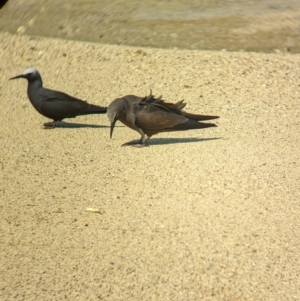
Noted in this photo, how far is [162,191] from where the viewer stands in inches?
232

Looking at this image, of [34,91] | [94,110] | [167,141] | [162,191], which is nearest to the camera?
[162,191]

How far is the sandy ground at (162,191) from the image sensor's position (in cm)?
463

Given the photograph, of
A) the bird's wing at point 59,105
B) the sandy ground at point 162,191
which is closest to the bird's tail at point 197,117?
the sandy ground at point 162,191

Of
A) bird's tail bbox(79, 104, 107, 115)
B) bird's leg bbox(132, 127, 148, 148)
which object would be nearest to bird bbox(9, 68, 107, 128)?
bird's tail bbox(79, 104, 107, 115)

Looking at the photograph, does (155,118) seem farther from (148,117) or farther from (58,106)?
(58,106)

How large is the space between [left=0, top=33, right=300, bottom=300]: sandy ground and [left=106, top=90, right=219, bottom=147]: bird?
19 centimetres

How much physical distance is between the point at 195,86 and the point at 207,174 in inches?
110

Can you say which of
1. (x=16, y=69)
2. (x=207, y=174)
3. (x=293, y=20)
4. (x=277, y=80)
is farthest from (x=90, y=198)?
(x=293, y=20)

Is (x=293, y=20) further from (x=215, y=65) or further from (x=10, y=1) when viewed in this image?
(x=10, y=1)

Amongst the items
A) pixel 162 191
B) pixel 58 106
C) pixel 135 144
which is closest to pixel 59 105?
pixel 58 106

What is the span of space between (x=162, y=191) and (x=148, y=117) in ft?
4.34

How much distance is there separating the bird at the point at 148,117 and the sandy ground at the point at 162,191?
186mm

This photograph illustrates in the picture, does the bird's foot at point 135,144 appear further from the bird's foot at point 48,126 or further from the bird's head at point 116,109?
the bird's foot at point 48,126

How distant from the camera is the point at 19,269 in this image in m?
4.75
